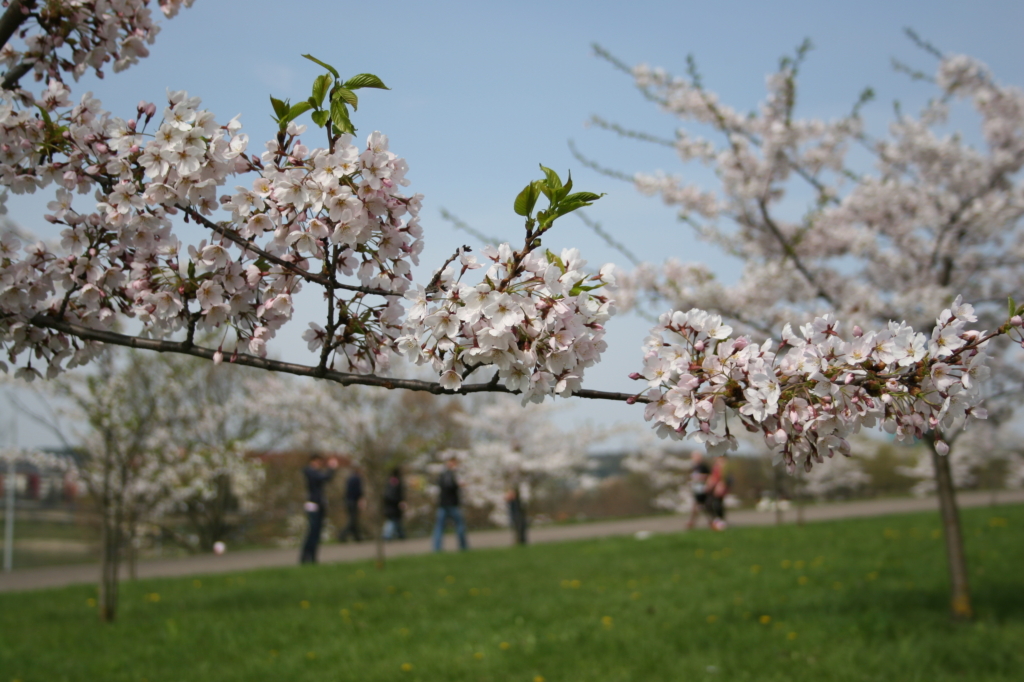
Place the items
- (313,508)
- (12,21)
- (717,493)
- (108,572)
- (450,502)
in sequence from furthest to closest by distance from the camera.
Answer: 1. (717,493)
2. (450,502)
3. (313,508)
4. (108,572)
5. (12,21)

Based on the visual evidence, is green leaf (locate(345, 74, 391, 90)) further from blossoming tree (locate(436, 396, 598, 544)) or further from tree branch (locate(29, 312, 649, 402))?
blossoming tree (locate(436, 396, 598, 544))

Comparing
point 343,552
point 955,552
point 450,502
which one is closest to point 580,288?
point 955,552

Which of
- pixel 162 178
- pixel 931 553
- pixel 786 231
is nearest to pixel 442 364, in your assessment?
pixel 162 178

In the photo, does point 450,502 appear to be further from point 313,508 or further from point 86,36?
point 86,36

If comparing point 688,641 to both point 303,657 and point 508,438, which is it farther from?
point 508,438

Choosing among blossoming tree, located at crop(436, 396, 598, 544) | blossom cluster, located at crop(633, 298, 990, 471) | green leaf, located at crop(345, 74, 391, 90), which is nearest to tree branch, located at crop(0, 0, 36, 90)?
green leaf, located at crop(345, 74, 391, 90)

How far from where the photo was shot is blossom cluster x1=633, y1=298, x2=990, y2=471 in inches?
57.1

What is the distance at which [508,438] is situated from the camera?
18.9 metres

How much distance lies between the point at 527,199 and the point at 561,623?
4761mm

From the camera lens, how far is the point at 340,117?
152 cm

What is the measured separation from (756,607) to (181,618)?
4.82 meters

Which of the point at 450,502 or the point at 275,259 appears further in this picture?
the point at 450,502

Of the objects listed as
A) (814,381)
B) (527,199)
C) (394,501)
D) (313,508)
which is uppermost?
(527,199)

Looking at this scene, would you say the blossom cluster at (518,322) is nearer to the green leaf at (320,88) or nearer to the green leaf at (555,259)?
the green leaf at (555,259)
